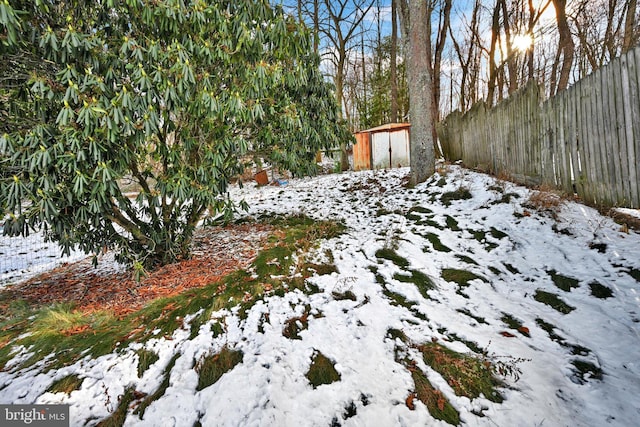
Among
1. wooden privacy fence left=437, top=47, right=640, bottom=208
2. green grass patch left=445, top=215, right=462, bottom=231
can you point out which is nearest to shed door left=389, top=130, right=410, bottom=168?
wooden privacy fence left=437, top=47, right=640, bottom=208

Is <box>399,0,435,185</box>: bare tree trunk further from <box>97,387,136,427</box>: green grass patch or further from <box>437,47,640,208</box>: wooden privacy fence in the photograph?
<box>97,387,136,427</box>: green grass patch

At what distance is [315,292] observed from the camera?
9.56ft

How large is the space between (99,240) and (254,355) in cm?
247

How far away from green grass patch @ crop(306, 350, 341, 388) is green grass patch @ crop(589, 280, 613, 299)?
2424mm

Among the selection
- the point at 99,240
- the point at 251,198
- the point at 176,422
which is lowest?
the point at 176,422

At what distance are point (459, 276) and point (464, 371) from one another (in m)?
1.36

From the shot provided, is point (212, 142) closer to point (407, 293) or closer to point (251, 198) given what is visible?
point (407, 293)

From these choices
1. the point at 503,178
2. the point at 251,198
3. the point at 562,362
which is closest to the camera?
the point at 562,362

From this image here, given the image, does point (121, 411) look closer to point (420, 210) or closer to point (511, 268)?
point (511, 268)

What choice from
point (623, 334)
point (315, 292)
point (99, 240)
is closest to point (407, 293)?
point (315, 292)

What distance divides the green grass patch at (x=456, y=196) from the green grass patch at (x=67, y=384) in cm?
528

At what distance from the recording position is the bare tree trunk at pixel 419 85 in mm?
5977

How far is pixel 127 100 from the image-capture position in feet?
7.60

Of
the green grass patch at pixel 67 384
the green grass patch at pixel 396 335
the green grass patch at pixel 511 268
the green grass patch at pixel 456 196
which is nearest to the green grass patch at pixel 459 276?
the green grass patch at pixel 511 268
